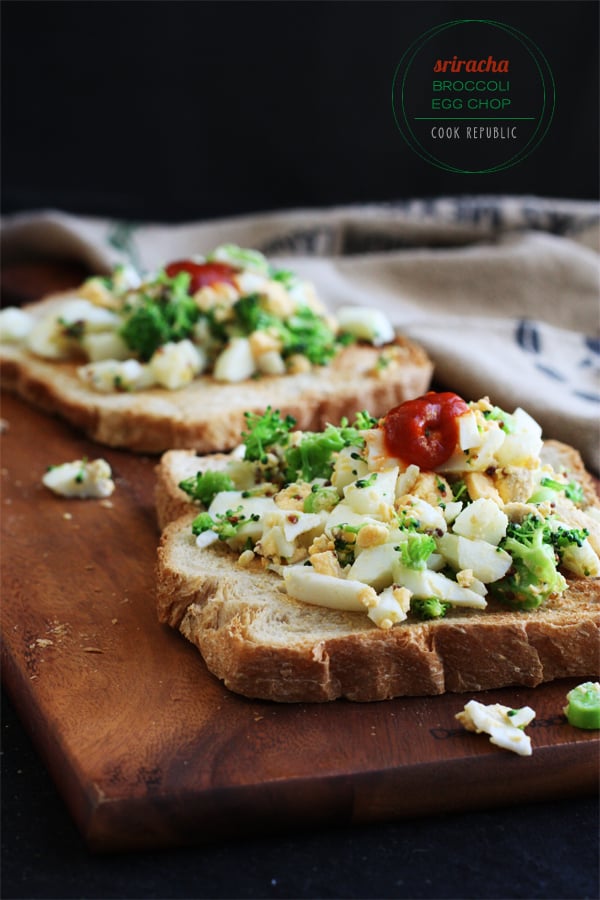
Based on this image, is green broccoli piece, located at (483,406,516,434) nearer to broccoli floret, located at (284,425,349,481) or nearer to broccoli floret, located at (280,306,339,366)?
broccoli floret, located at (284,425,349,481)

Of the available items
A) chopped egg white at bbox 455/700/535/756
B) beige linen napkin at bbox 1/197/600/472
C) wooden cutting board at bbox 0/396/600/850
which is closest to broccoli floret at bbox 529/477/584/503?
wooden cutting board at bbox 0/396/600/850

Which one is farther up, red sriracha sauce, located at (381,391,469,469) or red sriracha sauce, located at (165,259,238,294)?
red sriracha sauce, located at (381,391,469,469)

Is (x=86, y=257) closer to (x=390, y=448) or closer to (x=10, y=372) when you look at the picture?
(x=10, y=372)

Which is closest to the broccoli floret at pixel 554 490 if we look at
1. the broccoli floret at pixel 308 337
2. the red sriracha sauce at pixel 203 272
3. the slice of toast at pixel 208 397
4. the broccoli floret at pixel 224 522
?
the broccoli floret at pixel 224 522

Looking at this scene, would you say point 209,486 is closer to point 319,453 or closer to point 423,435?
point 319,453

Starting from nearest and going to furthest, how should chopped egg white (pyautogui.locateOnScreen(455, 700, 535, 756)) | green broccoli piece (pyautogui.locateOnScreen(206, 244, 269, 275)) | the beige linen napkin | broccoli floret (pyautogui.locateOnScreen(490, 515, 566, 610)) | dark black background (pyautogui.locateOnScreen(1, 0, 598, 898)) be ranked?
chopped egg white (pyautogui.locateOnScreen(455, 700, 535, 756)) < broccoli floret (pyautogui.locateOnScreen(490, 515, 566, 610)) < the beige linen napkin < green broccoli piece (pyautogui.locateOnScreen(206, 244, 269, 275)) < dark black background (pyautogui.locateOnScreen(1, 0, 598, 898))

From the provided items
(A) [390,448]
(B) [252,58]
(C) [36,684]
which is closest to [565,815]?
(A) [390,448]

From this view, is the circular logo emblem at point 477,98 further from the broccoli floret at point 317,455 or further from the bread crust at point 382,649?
the bread crust at point 382,649
